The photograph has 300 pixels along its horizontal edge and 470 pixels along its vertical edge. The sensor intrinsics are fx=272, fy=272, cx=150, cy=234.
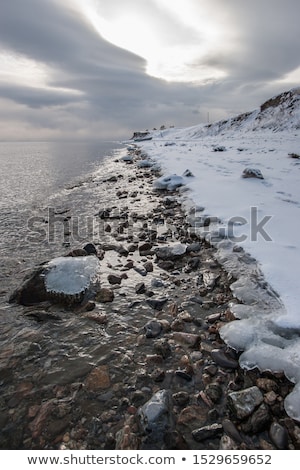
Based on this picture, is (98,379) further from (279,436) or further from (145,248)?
(145,248)

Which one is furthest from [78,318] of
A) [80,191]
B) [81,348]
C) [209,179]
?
[80,191]

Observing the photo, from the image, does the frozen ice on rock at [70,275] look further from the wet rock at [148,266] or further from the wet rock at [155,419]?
the wet rock at [155,419]

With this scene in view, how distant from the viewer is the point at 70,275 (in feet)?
14.8

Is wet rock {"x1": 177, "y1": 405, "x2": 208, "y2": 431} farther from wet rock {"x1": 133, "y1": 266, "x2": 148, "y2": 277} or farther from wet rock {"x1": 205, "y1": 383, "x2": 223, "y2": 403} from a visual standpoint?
wet rock {"x1": 133, "y1": 266, "x2": 148, "y2": 277}

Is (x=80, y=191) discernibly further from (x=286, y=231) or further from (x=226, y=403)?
(x=226, y=403)

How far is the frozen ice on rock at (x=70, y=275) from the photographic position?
14.1ft

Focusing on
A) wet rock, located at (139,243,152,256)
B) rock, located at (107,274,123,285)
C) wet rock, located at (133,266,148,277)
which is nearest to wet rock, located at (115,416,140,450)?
rock, located at (107,274,123,285)

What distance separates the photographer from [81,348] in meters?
3.36

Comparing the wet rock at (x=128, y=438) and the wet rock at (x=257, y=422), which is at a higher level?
the wet rock at (x=257, y=422)

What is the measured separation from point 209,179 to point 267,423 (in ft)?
36.9

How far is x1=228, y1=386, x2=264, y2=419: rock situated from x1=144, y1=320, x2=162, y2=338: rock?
1215mm

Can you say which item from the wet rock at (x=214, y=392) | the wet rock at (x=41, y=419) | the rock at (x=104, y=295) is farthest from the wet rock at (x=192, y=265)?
the wet rock at (x=41, y=419)

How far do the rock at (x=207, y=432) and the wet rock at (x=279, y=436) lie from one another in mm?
411

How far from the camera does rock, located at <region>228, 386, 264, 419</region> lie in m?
2.40
